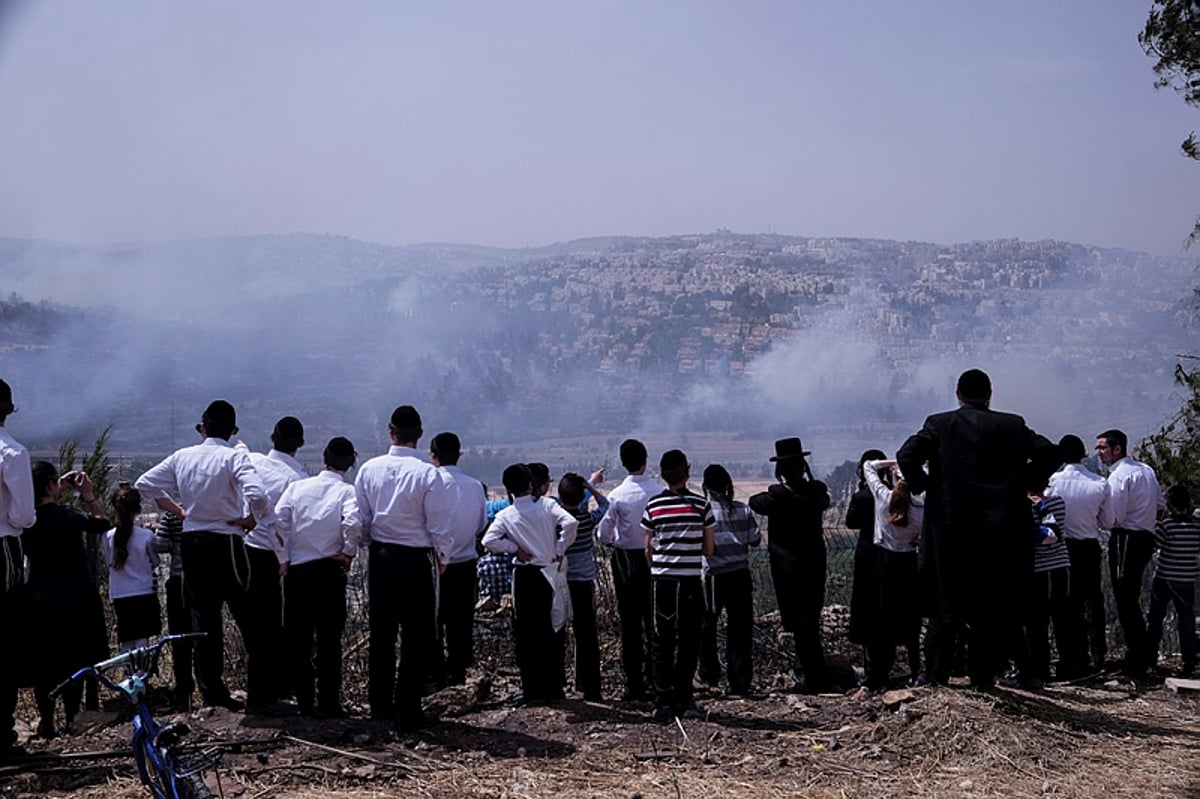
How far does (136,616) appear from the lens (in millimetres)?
9945

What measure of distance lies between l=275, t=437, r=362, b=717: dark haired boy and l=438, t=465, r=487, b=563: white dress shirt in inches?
29.8

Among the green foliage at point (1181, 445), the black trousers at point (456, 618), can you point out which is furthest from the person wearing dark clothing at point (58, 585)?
the green foliage at point (1181, 445)

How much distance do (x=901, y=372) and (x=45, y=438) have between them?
23.4 m

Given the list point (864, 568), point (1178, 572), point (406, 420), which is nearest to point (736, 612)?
point (864, 568)

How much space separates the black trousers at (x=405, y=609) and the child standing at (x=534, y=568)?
0.87 metres

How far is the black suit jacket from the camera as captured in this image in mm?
8742

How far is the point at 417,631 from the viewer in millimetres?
8617

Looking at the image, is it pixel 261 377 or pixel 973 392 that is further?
pixel 261 377

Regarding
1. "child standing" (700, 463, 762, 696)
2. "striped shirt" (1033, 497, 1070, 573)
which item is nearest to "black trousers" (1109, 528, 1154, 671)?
"striped shirt" (1033, 497, 1070, 573)

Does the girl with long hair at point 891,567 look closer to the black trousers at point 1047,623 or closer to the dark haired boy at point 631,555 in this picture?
the black trousers at point 1047,623

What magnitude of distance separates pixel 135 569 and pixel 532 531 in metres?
3.18

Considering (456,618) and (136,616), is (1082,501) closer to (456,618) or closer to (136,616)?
(456,618)

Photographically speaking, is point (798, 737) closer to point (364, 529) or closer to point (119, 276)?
point (364, 529)

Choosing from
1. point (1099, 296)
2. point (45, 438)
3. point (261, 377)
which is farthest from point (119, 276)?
point (1099, 296)
